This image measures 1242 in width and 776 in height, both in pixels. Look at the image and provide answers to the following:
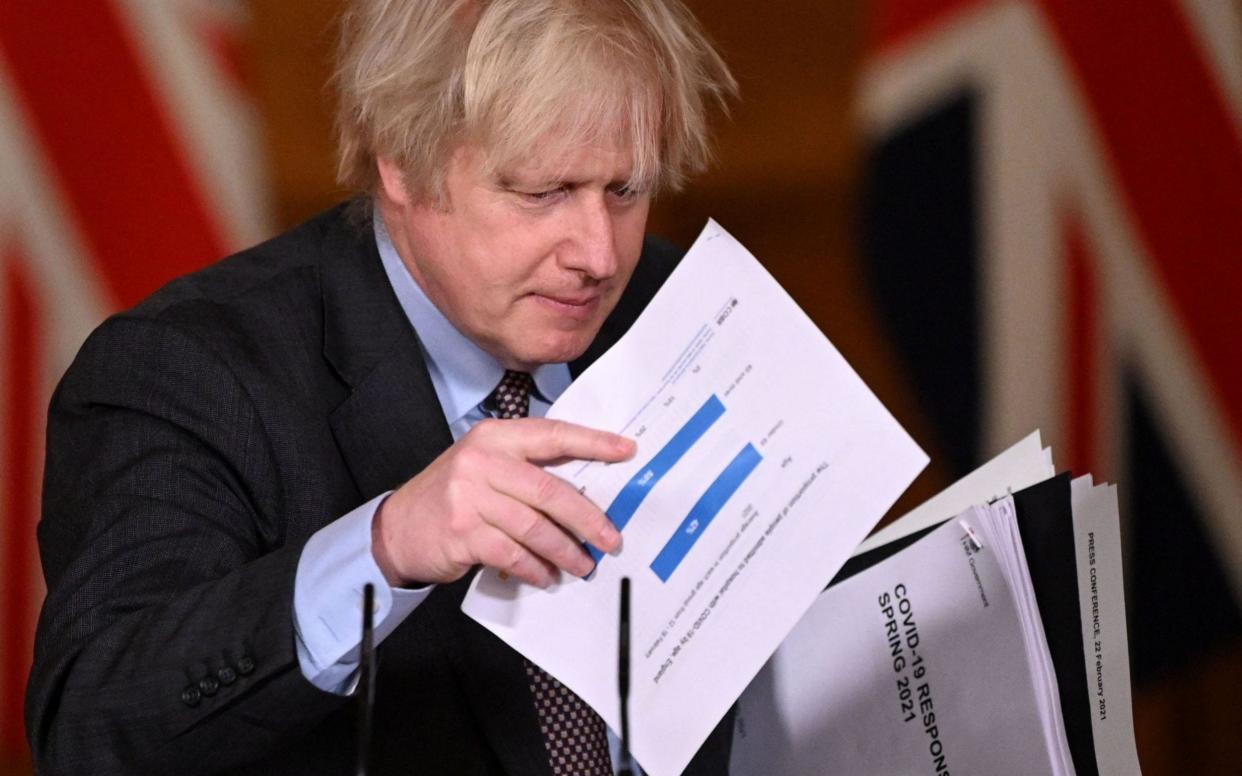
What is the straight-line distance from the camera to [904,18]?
2.82 meters

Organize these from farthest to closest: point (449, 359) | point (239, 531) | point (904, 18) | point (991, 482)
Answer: point (904, 18)
point (449, 359)
point (991, 482)
point (239, 531)

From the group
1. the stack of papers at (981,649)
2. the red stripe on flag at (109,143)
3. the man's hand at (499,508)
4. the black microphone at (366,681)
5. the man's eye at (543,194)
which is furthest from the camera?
the red stripe on flag at (109,143)

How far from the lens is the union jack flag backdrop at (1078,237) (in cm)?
284

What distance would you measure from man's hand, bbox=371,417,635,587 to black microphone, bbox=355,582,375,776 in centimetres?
10

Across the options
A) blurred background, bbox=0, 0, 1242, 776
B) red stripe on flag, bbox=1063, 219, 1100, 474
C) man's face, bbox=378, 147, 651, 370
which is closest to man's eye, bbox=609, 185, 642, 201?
man's face, bbox=378, 147, 651, 370

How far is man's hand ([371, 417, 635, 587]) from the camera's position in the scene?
3.55 feet

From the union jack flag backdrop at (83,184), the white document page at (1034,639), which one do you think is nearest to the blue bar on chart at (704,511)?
the white document page at (1034,639)

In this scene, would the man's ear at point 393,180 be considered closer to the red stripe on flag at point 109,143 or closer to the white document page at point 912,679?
the white document page at point 912,679

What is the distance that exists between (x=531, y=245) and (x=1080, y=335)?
72.0 inches

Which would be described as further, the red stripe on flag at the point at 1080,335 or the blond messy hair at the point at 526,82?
the red stripe on flag at the point at 1080,335

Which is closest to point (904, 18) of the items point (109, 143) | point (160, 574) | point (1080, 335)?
point (1080, 335)

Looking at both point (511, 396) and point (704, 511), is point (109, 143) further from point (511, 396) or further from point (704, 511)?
point (704, 511)

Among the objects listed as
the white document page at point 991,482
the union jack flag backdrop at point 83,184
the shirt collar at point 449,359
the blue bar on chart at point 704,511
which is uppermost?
the union jack flag backdrop at point 83,184

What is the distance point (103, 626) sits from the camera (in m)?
1.18
